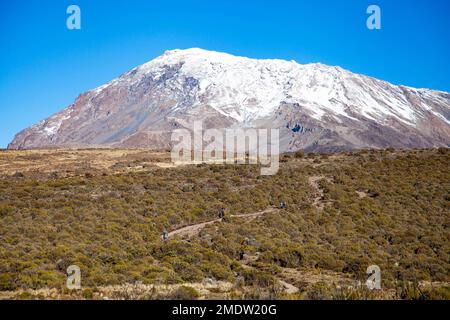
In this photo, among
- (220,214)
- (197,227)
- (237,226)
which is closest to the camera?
(237,226)

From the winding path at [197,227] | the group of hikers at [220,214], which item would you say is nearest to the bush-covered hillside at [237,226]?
the group of hikers at [220,214]

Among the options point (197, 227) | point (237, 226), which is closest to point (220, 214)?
point (197, 227)

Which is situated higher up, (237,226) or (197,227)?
(237,226)

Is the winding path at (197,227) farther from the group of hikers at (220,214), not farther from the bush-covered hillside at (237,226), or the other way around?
the bush-covered hillside at (237,226)

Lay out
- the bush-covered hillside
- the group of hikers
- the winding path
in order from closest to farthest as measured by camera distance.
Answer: the bush-covered hillside < the group of hikers < the winding path

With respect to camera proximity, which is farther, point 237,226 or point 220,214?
point 220,214

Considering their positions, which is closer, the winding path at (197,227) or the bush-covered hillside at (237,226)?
the bush-covered hillside at (237,226)

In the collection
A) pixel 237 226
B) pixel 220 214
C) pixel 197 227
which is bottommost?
pixel 197 227

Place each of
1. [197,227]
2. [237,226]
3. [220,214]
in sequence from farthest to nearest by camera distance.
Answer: [220,214], [197,227], [237,226]

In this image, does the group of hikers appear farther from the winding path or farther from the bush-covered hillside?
the winding path

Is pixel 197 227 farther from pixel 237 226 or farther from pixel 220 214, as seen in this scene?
pixel 220 214

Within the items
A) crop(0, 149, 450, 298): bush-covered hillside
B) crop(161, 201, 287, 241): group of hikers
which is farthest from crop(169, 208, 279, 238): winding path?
crop(0, 149, 450, 298): bush-covered hillside

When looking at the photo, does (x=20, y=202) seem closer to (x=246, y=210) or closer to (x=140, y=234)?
(x=140, y=234)
